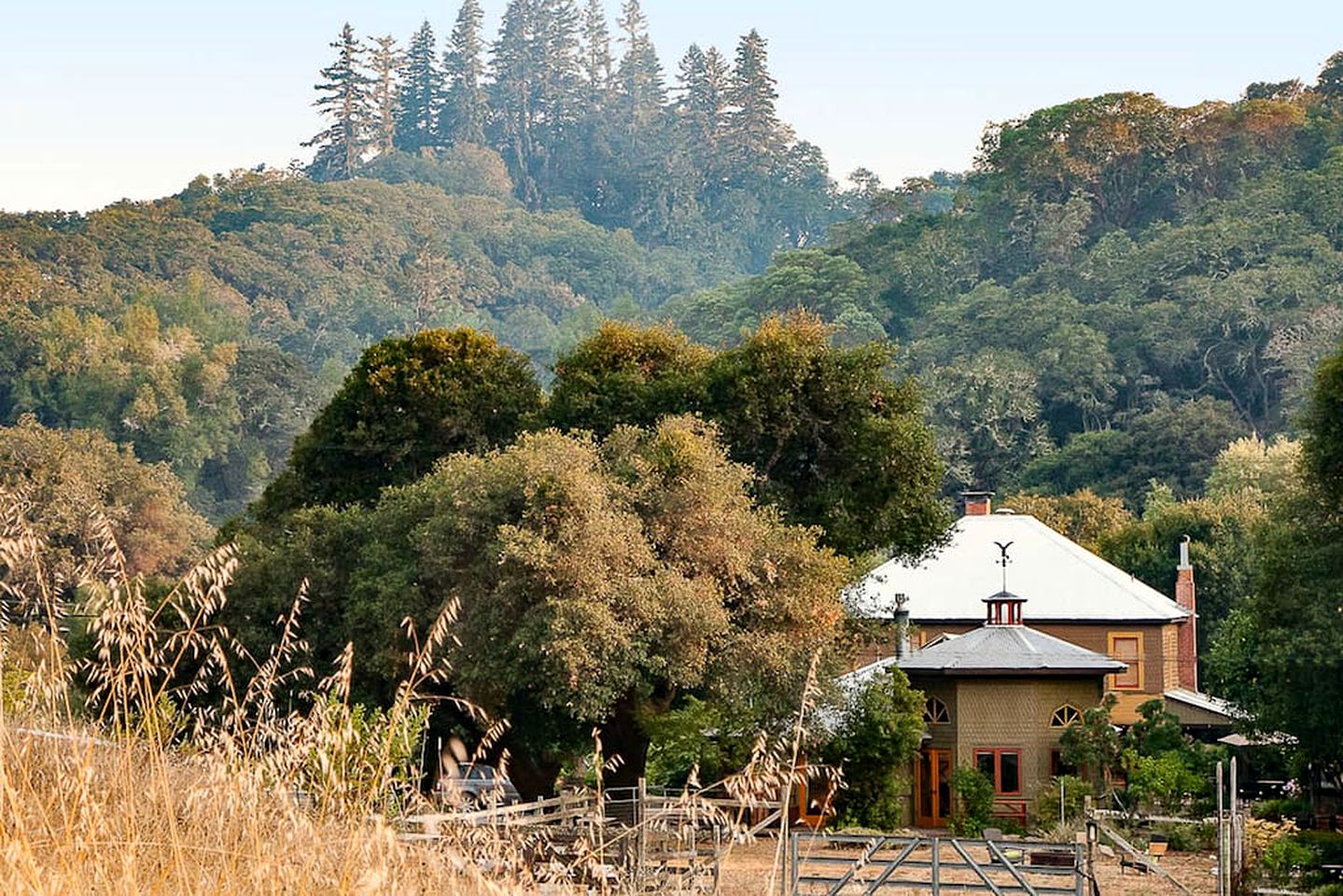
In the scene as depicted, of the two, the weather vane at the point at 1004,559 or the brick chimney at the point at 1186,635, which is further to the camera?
the brick chimney at the point at 1186,635

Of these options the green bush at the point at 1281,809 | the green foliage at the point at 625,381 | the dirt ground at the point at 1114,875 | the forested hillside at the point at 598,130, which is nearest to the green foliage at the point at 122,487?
the green foliage at the point at 625,381

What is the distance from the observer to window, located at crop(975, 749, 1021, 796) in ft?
105

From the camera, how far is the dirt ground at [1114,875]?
2083 centimetres

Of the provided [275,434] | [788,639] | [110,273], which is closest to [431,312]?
[110,273]

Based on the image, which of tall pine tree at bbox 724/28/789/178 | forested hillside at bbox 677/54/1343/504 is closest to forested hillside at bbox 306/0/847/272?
tall pine tree at bbox 724/28/789/178

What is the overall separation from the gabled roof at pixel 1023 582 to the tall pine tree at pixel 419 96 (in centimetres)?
12943

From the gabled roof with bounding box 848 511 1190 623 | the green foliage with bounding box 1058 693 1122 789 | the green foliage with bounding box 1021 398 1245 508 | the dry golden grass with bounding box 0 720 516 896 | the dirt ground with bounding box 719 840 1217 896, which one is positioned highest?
the green foliage with bounding box 1021 398 1245 508

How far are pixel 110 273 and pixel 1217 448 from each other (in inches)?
2347

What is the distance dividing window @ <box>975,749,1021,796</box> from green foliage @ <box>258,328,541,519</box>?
9.74 m

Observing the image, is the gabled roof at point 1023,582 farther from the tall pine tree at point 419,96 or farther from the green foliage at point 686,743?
the tall pine tree at point 419,96

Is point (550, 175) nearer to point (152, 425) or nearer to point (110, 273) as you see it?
point (110, 273)

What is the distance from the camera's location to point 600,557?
23.1 m

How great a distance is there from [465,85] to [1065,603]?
445 ft

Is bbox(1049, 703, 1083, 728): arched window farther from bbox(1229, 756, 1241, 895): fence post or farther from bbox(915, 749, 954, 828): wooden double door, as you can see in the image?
bbox(1229, 756, 1241, 895): fence post
